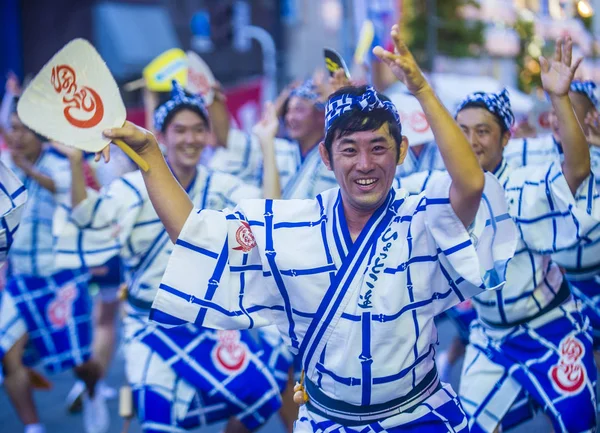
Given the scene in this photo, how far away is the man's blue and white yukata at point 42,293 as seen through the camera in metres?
5.32

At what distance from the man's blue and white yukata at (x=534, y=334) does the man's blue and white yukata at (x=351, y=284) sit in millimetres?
837

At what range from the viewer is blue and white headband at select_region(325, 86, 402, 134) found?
8.27ft

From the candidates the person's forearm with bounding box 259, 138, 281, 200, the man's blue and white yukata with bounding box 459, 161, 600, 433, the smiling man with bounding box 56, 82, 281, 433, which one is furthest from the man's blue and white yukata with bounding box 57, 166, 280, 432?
the man's blue and white yukata with bounding box 459, 161, 600, 433

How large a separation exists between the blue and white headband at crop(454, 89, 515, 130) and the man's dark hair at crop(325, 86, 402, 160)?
112 cm

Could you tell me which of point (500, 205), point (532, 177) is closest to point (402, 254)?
point (500, 205)

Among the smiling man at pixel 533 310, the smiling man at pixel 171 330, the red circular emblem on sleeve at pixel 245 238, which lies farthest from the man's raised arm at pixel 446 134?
the smiling man at pixel 171 330

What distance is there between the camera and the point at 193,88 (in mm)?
5199

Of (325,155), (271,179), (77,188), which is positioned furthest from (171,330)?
(325,155)

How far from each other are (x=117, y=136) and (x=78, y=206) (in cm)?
166

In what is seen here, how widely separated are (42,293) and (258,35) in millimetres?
16544

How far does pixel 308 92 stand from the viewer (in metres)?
4.70

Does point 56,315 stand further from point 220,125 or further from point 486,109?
point 486,109

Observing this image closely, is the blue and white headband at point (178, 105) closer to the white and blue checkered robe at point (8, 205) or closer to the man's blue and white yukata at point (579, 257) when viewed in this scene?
the white and blue checkered robe at point (8, 205)

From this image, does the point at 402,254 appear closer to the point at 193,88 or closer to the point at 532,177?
the point at 532,177
